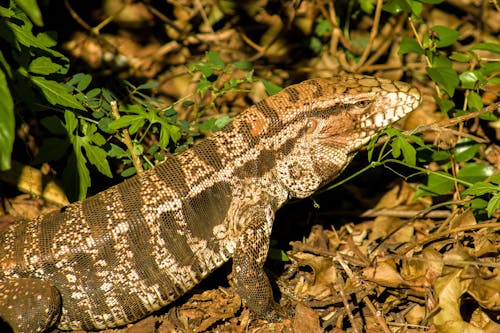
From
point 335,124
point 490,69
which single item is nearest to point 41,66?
point 335,124

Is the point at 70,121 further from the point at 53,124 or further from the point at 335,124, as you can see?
the point at 335,124

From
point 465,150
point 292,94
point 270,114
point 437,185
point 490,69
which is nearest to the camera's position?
point 270,114

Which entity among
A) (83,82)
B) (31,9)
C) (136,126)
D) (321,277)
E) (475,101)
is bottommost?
(321,277)

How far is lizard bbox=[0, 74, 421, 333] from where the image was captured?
4941 millimetres

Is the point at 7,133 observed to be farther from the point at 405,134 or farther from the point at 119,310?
the point at 405,134

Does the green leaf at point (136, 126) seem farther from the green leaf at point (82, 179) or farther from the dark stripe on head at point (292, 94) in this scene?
the dark stripe on head at point (292, 94)

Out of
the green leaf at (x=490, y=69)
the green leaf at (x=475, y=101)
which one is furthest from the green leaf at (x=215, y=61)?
the green leaf at (x=490, y=69)

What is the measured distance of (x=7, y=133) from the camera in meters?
3.28

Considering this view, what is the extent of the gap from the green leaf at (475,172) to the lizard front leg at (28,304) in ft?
12.9

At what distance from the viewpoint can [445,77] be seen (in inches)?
226

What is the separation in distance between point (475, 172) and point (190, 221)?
9.60ft

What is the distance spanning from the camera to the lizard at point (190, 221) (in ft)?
16.2

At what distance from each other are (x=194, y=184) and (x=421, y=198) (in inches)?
112

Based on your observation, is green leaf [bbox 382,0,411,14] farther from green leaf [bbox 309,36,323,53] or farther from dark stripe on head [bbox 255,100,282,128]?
green leaf [bbox 309,36,323,53]
